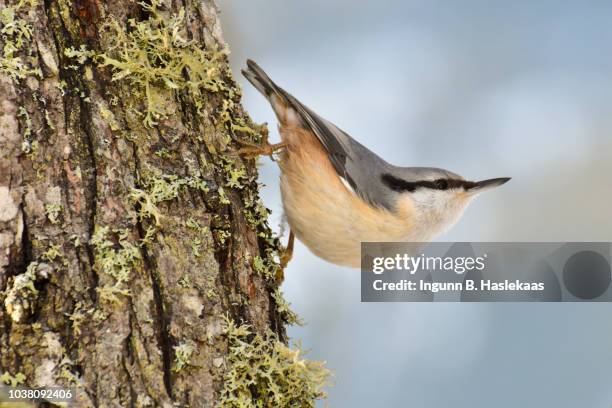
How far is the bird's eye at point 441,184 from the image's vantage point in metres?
2.90

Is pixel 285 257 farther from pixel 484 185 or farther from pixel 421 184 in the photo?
pixel 484 185

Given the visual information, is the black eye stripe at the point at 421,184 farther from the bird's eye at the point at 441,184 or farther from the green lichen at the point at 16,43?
the green lichen at the point at 16,43

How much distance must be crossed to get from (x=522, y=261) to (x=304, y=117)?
42.7 inches

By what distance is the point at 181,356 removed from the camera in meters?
1.60

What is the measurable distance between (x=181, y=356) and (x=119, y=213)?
359mm

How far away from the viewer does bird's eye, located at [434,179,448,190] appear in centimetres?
290

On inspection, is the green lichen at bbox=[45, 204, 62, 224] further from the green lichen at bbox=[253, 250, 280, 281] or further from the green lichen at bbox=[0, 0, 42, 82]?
the green lichen at bbox=[253, 250, 280, 281]

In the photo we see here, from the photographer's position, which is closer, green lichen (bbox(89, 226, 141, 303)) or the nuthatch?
green lichen (bbox(89, 226, 141, 303))

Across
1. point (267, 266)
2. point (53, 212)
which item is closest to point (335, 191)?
point (267, 266)

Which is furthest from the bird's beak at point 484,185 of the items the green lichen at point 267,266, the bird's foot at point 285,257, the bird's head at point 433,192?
the green lichen at point 267,266

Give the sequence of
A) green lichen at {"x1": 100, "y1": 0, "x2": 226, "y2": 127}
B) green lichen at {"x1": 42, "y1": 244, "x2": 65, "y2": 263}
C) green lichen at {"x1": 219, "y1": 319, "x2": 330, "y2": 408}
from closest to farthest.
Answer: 1. green lichen at {"x1": 42, "y1": 244, "x2": 65, "y2": 263}
2. green lichen at {"x1": 219, "y1": 319, "x2": 330, "y2": 408}
3. green lichen at {"x1": 100, "y1": 0, "x2": 226, "y2": 127}

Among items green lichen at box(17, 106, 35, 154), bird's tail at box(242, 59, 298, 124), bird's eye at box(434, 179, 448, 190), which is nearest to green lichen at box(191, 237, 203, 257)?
green lichen at box(17, 106, 35, 154)

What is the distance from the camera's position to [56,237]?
61.4 inches

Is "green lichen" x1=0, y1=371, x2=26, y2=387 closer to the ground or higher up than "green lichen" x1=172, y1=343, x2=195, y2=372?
closer to the ground
